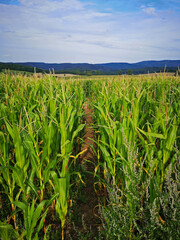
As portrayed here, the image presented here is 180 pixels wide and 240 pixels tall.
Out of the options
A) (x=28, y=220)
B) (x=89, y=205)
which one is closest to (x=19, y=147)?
(x=28, y=220)

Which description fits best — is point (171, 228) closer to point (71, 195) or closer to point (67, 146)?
point (67, 146)

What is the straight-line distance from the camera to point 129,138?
1655 millimetres

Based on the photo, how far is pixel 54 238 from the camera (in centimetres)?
151

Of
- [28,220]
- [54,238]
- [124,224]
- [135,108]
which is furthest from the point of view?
[135,108]

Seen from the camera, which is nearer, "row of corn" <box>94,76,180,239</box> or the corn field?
the corn field

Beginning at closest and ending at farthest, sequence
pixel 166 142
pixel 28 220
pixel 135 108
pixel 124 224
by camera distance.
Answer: pixel 28 220, pixel 124 224, pixel 166 142, pixel 135 108

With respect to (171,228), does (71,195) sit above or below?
below

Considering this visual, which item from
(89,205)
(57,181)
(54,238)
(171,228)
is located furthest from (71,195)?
(171,228)

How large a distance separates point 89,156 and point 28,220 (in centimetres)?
201

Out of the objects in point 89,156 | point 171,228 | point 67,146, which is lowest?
point 89,156

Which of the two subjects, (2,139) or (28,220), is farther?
(2,139)

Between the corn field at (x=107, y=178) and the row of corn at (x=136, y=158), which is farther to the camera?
the row of corn at (x=136, y=158)

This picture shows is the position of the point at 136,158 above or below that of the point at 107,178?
above

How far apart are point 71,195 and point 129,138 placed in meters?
1.04
